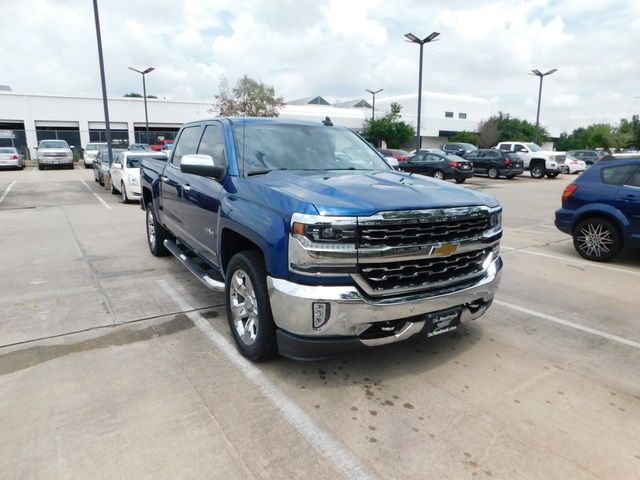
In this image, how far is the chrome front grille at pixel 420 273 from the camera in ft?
9.93

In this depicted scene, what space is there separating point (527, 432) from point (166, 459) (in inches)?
84.2

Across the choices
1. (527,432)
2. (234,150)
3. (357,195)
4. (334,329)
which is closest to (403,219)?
(357,195)

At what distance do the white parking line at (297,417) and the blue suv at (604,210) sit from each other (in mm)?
5942

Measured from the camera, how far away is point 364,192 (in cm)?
325

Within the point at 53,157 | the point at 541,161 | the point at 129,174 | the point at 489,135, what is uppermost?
the point at 489,135

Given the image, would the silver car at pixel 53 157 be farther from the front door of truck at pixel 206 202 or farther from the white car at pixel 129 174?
the front door of truck at pixel 206 202

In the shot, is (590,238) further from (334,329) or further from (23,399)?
(23,399)

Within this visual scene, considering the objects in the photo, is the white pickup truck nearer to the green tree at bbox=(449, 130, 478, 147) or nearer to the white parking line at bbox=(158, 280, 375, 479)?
the white parking line at bbox=(158, 280, 375, 479)

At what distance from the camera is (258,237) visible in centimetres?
327

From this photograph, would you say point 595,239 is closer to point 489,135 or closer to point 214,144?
point 214,144

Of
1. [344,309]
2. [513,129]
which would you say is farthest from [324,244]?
[513,129]

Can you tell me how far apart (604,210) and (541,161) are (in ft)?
72.7

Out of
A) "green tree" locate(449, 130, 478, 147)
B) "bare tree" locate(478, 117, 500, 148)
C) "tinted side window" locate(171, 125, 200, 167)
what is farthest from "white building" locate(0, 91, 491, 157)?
"tinted side window" locate(171, 125, 200, 167)

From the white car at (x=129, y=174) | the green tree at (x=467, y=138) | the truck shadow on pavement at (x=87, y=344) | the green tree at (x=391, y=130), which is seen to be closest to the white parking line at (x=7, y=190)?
the white car at (x=129, y=174)
